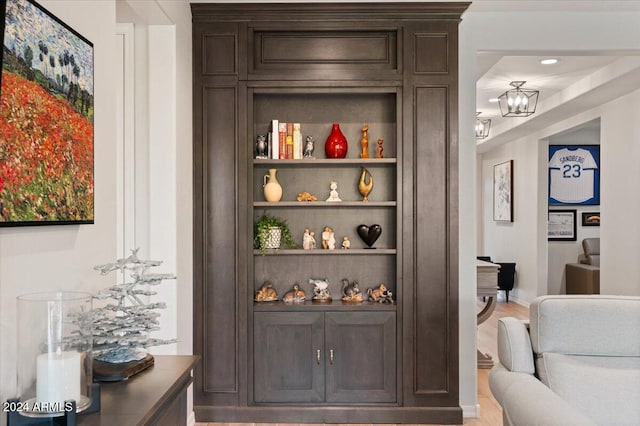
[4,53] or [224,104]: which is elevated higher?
[224,104]

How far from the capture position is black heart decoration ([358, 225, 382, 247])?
374 centimetres

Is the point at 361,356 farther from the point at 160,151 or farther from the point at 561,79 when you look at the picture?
the point at 561,79

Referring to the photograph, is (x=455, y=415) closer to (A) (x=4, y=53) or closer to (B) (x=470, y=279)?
(B) (x=470, y=279)

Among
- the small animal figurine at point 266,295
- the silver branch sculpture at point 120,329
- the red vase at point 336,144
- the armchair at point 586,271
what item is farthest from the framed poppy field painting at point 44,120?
the armchair at point 586,271

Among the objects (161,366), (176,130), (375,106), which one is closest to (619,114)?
(375,106)

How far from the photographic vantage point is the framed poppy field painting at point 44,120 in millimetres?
1412

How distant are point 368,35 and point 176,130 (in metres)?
1.41

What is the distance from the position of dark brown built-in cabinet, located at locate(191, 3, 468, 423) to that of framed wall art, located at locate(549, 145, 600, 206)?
559cm

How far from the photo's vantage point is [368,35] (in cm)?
365

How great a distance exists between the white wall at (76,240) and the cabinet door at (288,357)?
1632 millimetres

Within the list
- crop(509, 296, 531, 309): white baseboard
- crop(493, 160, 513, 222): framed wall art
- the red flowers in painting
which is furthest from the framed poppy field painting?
crop(493, 160, 513, 222): framed wall art

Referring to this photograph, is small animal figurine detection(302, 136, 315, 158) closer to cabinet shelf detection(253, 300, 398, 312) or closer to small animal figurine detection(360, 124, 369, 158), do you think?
small animal figurine detection(360, 124, 369, 158)

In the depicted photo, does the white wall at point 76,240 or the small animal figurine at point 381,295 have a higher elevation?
the white wall at point 76,240

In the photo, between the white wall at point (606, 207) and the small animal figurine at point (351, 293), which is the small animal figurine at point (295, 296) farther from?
the white wall at point (606, 207)
